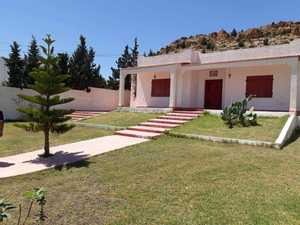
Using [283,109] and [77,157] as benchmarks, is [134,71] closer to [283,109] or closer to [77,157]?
[283,109]

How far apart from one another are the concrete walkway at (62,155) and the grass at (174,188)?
0.51 metres

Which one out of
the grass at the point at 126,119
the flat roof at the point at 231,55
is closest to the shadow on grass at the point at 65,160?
the grass at the point at 126,119

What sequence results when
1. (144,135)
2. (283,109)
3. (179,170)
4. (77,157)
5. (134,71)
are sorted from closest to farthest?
(179,170), (77,157), (144,135), (283,109), (134,71)

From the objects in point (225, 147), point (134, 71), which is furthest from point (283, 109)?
point (134, 71)

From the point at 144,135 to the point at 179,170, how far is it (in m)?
5.12

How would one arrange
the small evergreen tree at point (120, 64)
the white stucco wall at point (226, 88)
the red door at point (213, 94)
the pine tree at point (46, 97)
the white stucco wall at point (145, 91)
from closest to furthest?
the pine tree at point (46, 97), the white stucco wall at point (226, 88), the red door at point (213, 94), the white stucco wall at point (145, 91), the small evergreen tree at point (120, 64)

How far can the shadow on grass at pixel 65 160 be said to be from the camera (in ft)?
26.3

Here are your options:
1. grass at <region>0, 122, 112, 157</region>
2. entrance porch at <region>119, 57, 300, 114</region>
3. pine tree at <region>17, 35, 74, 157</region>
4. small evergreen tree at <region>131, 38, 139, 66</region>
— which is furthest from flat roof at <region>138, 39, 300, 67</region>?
small evergreen tree at <region>131, 38, 139, 66</region>

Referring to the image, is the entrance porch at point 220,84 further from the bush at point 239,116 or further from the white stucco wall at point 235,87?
the bush at point 239,116

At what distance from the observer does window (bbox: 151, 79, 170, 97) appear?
2031 centimetres

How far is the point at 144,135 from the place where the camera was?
12109 mm

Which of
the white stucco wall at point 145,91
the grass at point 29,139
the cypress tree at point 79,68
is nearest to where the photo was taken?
the grass at point 29,139

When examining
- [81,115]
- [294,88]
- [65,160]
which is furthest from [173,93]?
[65,160]

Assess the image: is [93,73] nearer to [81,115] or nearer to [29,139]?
[81,115]
